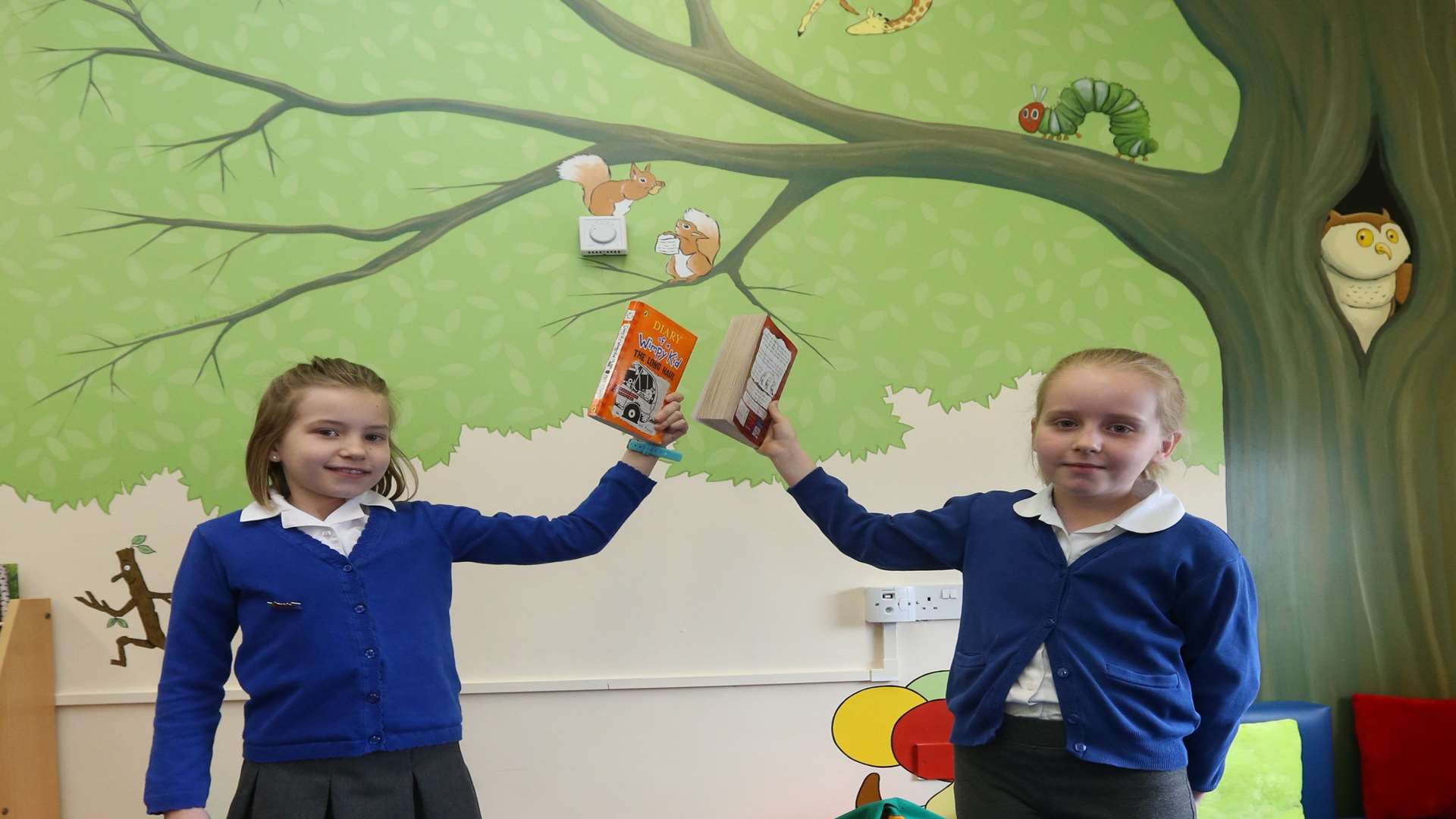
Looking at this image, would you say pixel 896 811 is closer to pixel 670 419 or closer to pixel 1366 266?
pixel 670 419

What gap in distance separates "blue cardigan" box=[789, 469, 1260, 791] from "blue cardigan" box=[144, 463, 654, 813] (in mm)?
802

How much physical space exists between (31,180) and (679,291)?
1.37 m

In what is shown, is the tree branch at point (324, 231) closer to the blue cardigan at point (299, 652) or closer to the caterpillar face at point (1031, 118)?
the blue cardigan at point (299, 652)

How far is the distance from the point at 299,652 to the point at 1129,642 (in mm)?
1155

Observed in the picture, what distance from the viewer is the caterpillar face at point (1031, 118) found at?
2.53 m

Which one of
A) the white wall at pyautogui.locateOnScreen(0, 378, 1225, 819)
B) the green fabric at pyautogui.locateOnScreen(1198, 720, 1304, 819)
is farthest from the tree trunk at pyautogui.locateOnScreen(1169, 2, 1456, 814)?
the white wall at pyautogui.locateOnScreen(0, 378, 1225, 819)

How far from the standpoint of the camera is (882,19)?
2.50 meters

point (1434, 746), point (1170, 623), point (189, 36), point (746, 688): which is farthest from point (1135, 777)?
point (189, 36)

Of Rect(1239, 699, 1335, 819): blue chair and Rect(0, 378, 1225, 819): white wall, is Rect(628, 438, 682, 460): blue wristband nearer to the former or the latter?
Rect(0, 378, 1225, 819): white wall

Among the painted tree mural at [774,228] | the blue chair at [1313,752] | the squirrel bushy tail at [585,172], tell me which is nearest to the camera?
the painted tree mural at [774,228]

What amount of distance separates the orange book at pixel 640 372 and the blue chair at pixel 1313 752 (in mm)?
1632

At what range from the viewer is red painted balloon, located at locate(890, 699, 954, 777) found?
7.91 ft

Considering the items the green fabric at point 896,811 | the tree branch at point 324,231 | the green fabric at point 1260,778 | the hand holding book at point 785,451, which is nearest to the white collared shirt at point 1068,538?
the green fabric at point 896,811

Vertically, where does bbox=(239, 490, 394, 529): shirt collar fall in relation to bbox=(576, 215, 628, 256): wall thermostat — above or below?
below
